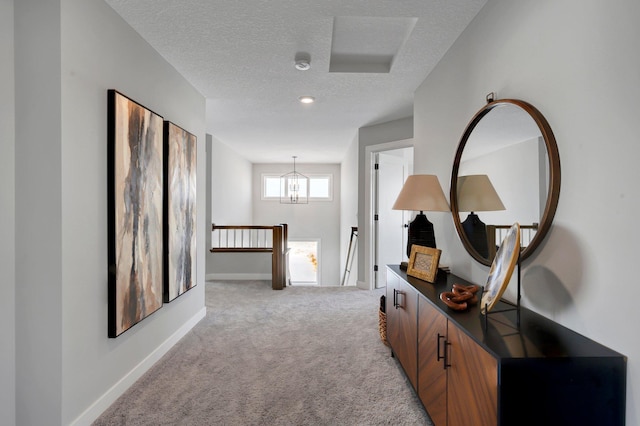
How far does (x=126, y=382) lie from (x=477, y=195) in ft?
8.38

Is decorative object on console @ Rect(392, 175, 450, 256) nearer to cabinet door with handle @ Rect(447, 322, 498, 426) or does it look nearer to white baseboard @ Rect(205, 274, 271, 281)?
cabinet door with handle @ Rect(447, 322, 498, 426)

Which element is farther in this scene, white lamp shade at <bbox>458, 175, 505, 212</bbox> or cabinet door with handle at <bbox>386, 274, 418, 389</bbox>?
cabinet door with handle at <bbox>386, 274, 418, 389</bbox>

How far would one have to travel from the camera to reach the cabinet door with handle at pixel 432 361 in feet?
4.97

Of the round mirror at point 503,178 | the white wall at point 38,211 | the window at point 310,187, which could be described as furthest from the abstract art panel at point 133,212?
the window at point 310,187

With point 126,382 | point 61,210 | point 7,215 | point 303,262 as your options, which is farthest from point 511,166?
point 303,262

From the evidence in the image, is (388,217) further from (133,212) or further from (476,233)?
(133,212)

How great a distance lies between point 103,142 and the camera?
6.21 ft

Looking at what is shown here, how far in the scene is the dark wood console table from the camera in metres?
1.03

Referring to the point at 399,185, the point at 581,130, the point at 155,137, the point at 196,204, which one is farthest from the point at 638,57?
the point at 399,185

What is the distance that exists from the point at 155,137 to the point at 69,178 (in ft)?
2.72

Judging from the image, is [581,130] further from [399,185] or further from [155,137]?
[399,185]

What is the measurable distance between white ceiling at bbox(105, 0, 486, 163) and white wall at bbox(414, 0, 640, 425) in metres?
0.65

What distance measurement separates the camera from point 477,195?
197cm

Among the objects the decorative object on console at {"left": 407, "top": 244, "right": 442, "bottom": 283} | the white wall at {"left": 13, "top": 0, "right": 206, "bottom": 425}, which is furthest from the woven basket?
the white wall at {"left": 13, "top": 0, "right": 206, "bottom": 425}
